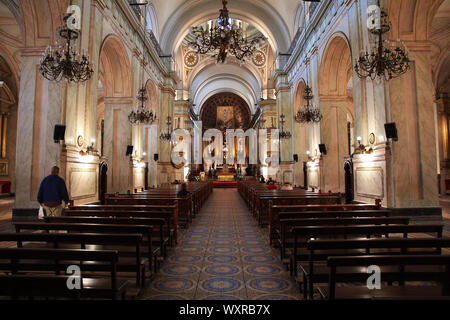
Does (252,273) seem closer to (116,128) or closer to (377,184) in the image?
(377,184)

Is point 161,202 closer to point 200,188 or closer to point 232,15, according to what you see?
point 200,188

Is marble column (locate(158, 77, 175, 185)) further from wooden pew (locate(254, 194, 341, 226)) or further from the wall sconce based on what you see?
wooden pew (locate(254, 194, 341, 226))

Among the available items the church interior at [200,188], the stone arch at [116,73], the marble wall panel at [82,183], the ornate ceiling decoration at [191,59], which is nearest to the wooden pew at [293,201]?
the church interior at [200,188]

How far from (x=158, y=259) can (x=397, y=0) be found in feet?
27.2

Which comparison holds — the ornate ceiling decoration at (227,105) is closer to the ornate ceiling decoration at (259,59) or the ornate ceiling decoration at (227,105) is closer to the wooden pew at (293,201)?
the ornate ceiling decoration at (259,59)

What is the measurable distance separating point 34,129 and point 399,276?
323 inches

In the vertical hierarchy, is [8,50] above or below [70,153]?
above

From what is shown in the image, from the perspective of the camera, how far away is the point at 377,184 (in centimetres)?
718

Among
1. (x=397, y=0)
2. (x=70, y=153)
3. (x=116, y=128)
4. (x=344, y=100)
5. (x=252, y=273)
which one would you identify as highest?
(x=397, y=0)

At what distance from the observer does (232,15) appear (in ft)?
60.2

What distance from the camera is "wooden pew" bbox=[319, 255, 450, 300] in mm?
1782

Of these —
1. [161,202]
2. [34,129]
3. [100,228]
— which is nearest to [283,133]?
[161,202]

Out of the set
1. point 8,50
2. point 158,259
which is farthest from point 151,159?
point 158,259

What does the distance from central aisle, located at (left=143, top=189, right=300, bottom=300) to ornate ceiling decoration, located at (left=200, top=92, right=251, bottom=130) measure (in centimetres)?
3251
